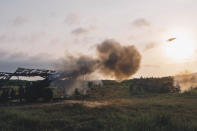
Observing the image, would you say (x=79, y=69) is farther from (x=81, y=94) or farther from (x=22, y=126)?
(x=22, y=126)

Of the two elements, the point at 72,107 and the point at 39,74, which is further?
the point at 39,74

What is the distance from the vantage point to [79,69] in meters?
33.1

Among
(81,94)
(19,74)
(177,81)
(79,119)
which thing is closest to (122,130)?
(79,119)

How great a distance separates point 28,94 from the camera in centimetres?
3170

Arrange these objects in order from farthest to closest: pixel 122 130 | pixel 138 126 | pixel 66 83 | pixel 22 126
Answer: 1. pixel 66 83
2. pixel 22 126
3. pixel 138 126
4. pixel 122 130

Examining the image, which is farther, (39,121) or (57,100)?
(57,100)

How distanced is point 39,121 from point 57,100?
15854mm

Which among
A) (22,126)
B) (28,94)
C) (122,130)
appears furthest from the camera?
(28,94)

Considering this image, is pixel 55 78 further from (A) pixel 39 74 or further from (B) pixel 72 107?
(B) pixel 72 107

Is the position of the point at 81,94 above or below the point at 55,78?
below

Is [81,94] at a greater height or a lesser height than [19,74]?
lesser

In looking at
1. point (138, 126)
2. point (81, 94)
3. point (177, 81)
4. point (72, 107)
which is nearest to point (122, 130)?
point (138, 126)

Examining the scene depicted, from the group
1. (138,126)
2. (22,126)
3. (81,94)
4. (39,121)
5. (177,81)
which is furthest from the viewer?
(177,81)

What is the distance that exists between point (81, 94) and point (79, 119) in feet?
64.2
